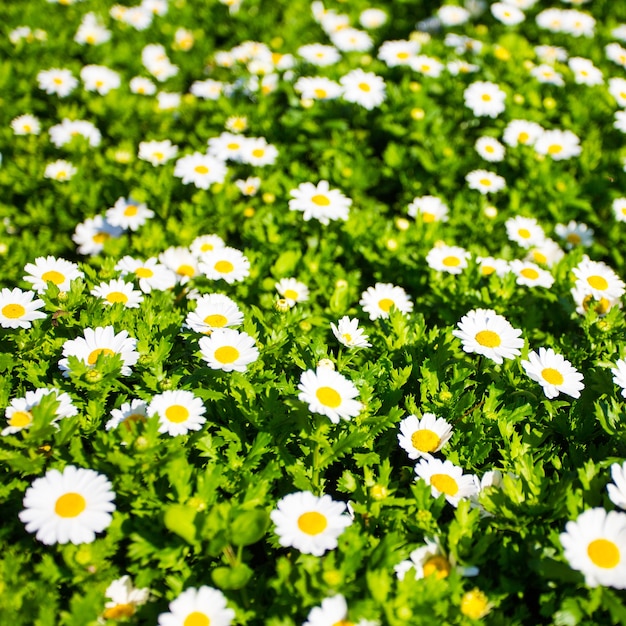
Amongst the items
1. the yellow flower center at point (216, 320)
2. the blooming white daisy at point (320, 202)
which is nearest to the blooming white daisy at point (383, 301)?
the blooming white daisy at point (320, 202)

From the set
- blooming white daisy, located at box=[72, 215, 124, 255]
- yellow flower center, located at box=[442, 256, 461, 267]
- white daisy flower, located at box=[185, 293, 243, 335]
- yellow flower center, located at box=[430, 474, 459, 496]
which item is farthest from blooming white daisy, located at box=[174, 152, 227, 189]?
yellow flower center, located at box=[430, 474, 459, 496]

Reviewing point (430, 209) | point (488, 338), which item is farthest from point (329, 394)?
point (430, 209)

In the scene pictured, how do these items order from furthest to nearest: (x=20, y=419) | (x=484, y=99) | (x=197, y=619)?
(x=484, y=99) → (x=20, y=419) → (x=197, y=619)

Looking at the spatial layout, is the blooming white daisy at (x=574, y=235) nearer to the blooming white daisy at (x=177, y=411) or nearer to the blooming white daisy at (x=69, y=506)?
the blooming white daisy at (x=177, y=411)

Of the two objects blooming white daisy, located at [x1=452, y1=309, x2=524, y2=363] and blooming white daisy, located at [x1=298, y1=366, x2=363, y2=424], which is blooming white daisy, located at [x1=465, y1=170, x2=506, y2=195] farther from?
blooming white daisy, located at [x1=298, y1=366, x2=363, y2=424]

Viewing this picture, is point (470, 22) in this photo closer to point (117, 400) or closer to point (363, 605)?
point (117, 400)

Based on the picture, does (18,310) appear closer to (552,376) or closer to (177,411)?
(177,411)
